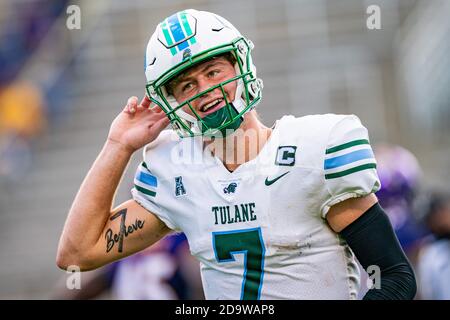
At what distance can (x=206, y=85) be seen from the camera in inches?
111

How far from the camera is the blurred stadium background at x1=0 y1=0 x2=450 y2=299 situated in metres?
9.52

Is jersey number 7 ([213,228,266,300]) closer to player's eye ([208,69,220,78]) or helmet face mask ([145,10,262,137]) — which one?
helmet face mask ([145,10,262,137])

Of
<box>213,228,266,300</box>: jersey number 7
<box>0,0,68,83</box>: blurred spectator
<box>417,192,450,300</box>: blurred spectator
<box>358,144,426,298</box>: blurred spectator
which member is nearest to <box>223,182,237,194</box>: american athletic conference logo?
<box>213,228,266,300</box>: jersey number 7

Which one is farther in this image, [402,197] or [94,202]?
[402,197]

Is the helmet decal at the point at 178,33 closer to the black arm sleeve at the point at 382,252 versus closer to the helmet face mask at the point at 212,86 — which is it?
the helmet face mask at the point at 212,86

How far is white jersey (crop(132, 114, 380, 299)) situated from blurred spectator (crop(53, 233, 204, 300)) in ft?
9.03

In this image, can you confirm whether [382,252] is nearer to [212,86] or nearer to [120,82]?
[212,86]

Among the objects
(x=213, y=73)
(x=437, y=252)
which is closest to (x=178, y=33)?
(x=213, y=73)

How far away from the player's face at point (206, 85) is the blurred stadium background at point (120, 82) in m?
6.43

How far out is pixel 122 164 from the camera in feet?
9.92

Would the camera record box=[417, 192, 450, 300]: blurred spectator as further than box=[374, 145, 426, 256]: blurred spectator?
No

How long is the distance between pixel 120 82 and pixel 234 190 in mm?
7447
